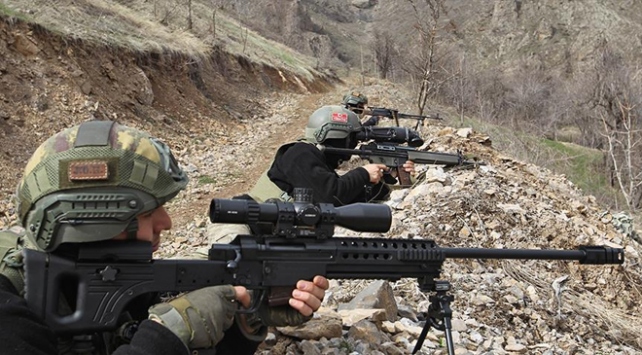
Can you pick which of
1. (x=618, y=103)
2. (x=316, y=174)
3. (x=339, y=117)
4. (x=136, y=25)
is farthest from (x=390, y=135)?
(x=618, y=103)

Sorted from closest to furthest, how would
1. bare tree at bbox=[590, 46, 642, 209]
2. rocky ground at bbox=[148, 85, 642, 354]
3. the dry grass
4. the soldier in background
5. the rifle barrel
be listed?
the rifle barrel
rocky ground at bbox=[148, 85, 642, 354]
the soldier in background
the dry grass
bare tree at bbox=[590, 46, 642, 209]

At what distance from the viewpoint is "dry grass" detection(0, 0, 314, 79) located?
1193 cm

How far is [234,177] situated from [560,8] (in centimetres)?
7767

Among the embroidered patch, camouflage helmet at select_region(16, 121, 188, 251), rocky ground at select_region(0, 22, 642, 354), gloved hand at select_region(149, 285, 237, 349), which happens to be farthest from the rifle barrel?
the embroidered patch

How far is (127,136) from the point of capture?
2.15 meters

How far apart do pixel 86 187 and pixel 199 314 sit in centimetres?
66

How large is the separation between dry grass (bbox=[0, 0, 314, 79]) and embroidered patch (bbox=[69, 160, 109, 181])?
10.6m

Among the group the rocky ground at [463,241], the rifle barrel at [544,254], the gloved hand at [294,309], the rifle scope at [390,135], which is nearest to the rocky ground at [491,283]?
the rocky ground at [463,241]

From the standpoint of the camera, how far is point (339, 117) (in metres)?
5.61

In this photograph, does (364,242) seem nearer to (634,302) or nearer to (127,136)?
(127,136)

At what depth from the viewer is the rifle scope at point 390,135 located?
755 centimetres

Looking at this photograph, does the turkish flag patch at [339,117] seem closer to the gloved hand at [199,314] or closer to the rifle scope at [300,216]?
the rifle scope at [300,216]

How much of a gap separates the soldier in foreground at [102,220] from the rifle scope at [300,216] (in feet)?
0.84

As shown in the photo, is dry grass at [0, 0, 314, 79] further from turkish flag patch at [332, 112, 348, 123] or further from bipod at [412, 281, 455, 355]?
bipod at [412, 281, 455, 355]
